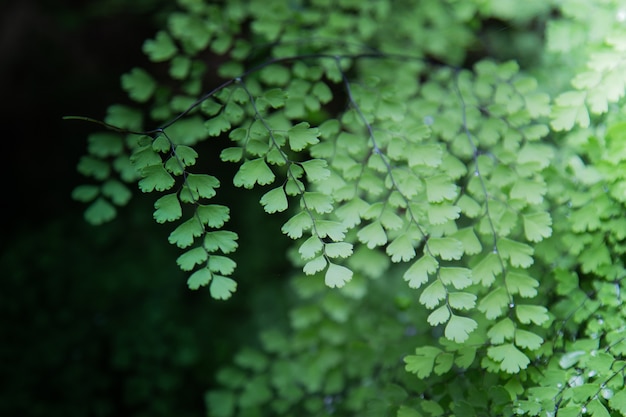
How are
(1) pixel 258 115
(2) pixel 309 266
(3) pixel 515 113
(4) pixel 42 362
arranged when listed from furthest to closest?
1. (4) pixel 42 362
2. (3) pixel 515 113
3. (1) pixel 258 115
4. (2) pixel 309 266

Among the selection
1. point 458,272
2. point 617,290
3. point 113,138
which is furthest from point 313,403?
point 113,138

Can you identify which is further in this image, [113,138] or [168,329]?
[168,329]

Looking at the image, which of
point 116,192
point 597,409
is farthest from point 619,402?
point 116,192

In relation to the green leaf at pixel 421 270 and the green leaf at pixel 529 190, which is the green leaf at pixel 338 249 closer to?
the green leaf at pixel 421 270

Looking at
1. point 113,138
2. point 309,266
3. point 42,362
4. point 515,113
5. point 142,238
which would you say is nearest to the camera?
point 309,266

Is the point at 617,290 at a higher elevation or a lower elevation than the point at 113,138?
lower

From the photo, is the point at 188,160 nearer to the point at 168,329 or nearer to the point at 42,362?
the point at 168,329

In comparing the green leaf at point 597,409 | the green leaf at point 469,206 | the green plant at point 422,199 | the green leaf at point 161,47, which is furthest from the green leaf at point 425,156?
the green leaf at point 161,47
